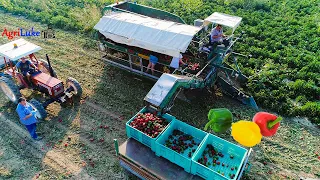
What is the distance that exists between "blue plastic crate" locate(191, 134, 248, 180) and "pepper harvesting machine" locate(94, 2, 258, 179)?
0.11 ft

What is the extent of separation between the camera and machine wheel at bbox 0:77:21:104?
9.84 metres

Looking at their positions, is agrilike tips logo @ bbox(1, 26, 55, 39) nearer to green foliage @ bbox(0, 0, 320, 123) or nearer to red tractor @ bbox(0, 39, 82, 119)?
green foliage @ bbox(0, 0, 320, 123)

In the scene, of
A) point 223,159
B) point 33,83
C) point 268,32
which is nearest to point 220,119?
point 223,159

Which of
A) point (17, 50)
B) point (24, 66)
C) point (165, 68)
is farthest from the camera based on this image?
point (165, 68)

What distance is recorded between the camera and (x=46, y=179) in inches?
316

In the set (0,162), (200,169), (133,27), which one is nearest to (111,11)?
(133,27)

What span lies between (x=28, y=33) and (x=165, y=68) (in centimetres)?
920

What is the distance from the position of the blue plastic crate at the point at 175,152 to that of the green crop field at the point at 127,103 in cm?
152

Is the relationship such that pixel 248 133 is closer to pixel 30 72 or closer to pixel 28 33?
pixel 30 72

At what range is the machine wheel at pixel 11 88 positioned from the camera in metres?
9.84

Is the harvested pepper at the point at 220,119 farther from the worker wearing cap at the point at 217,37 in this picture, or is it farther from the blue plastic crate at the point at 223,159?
the worker wearing cap at the point at 217,37

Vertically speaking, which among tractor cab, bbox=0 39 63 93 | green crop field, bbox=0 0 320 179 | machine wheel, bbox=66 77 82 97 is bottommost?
green crop field, bbox=0 0 320 179

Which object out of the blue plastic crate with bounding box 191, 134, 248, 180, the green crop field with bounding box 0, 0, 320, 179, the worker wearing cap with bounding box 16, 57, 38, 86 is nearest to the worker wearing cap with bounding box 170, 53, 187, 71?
the green crop field with bounding box 0, 0, 320, 179

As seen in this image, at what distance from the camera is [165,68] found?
11.1 metres
